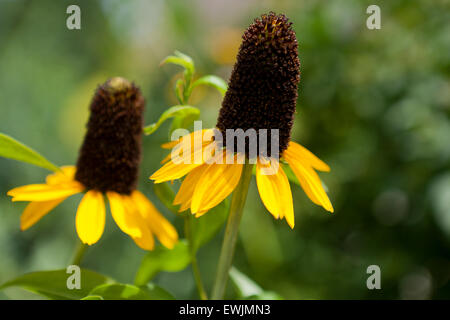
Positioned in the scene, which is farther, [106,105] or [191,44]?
[191,44]

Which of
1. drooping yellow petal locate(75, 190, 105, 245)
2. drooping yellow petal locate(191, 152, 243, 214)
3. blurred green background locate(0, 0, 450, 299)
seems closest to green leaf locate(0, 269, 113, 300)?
drooping yellow petal locate(75, 190, 105, 245)

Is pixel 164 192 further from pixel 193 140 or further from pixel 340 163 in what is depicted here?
pixel 340 163

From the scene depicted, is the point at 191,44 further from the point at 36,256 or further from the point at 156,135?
the point at 36,256

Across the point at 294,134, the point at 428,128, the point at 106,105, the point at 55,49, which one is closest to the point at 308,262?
the point at 294,134

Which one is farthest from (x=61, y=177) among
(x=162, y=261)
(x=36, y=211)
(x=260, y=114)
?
(x=260, y=114)

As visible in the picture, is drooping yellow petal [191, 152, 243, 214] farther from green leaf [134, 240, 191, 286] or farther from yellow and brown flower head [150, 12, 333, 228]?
green leaf [134, 240, 191, 286]

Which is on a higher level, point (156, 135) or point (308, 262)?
point (156, 135)
